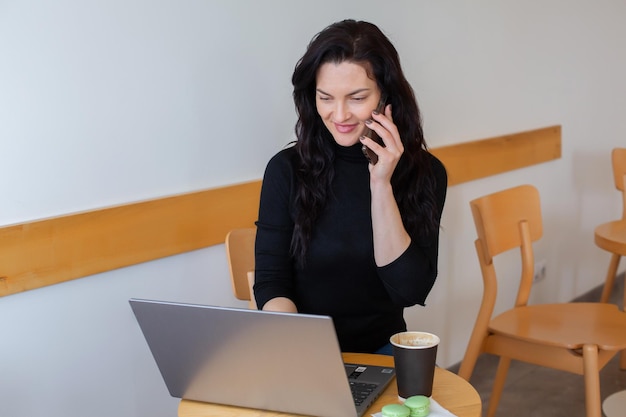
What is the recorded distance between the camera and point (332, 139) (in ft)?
6.38

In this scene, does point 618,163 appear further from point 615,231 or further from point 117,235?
point 117,235

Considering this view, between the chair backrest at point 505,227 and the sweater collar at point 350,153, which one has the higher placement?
the sweater collar at point 350,153

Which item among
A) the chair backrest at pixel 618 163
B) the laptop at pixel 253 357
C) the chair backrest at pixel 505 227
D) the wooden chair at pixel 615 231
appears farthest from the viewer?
the chair backrest at pixel 618 163

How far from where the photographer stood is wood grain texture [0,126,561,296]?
1.83 metres

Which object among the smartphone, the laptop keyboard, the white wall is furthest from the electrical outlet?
the laptop keyboard

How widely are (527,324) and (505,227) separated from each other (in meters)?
0.33

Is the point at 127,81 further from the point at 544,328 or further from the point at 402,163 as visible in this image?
the point at 544,328

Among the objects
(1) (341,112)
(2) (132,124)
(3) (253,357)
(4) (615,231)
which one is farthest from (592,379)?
Answer: (2) (132,124)

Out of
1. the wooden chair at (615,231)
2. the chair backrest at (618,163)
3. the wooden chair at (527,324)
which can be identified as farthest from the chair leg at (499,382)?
the chair backrest at (618,163)

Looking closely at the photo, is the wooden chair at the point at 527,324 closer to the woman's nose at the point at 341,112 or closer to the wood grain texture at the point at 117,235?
the wood grain texture at the point at 117,235

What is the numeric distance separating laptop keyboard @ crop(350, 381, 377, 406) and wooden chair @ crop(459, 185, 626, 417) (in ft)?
3.71

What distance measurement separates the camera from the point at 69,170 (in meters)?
1.92

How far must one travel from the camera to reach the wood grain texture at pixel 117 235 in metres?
1.83

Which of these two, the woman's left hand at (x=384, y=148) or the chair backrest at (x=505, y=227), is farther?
the chair backrest at (x=505, y=227)
